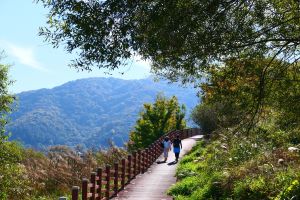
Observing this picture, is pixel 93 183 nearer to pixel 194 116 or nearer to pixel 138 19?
pixel 138 19

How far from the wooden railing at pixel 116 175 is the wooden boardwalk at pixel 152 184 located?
0.36 meters

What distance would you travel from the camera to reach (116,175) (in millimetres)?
19844

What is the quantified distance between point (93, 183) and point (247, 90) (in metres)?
6.27

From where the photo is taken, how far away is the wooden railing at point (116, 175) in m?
15.7

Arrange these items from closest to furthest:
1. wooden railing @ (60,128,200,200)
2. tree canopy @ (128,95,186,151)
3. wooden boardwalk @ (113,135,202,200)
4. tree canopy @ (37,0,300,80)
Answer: tree canopy @ (37,0,300,80)
wooden railing @ (60,128,200,200)
wooden boardwalk @ (113,135,202,200)
tree canopy @ (128,95,186,151)

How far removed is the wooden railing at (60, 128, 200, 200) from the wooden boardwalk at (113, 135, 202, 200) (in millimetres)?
359

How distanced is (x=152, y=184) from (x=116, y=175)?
2.44m

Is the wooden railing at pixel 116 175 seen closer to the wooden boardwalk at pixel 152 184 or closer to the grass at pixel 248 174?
the wooden boardwalk at pixel 152 184

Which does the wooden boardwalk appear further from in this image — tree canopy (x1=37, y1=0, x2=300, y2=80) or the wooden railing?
tree canopy (x1=37, y1=0, x2=300, y2=80)

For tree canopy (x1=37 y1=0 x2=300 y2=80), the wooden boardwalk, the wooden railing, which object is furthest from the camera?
the wooden boardwalk

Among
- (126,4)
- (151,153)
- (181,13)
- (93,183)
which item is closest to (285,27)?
(181,13)

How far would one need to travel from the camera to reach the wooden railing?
51.6 feet

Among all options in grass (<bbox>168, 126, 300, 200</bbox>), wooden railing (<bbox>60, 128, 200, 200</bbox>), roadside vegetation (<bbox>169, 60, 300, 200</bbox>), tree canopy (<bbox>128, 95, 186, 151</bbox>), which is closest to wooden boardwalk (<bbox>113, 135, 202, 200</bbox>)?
wooden railing (<bbox>60, 128, 200, 200</bbox>)

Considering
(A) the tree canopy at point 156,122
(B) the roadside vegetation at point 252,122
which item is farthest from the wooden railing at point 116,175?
(A) the tree canopy at point 156,122
